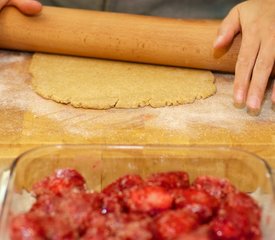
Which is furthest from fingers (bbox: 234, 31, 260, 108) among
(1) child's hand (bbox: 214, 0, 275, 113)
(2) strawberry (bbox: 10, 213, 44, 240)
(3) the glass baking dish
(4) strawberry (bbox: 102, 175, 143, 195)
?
(2) strawberry (bbox: 10, 213, 44, 240)

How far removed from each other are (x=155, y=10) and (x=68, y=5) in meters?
0.37

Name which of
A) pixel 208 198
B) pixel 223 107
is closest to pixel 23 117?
pixel 223 107

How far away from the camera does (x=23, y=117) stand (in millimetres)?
1387

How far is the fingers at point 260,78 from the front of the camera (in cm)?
147

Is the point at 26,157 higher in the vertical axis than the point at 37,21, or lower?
higher

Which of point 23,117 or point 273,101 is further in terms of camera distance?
point 273,101

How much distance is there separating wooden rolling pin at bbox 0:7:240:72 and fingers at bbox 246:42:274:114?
131 millimetres

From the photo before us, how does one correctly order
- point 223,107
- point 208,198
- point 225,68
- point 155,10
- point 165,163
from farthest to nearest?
point 155,10 → point 225,68 → point 223,107 → point 165,163 → point 208,198

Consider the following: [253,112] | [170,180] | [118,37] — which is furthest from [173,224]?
[118,37]

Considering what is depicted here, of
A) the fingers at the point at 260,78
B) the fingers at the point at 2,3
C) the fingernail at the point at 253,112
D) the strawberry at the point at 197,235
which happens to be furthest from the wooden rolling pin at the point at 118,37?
the strawberry at the point at 197,235

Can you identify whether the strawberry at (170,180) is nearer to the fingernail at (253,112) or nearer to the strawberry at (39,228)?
the strawberry at (39,228)

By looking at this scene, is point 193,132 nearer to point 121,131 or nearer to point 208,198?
point 121,131

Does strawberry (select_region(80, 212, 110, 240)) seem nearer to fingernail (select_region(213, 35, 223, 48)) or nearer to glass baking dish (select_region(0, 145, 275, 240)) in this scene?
glass baking dish (select_region(0, 145, 275, 240))

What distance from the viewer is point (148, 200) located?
0.84m
